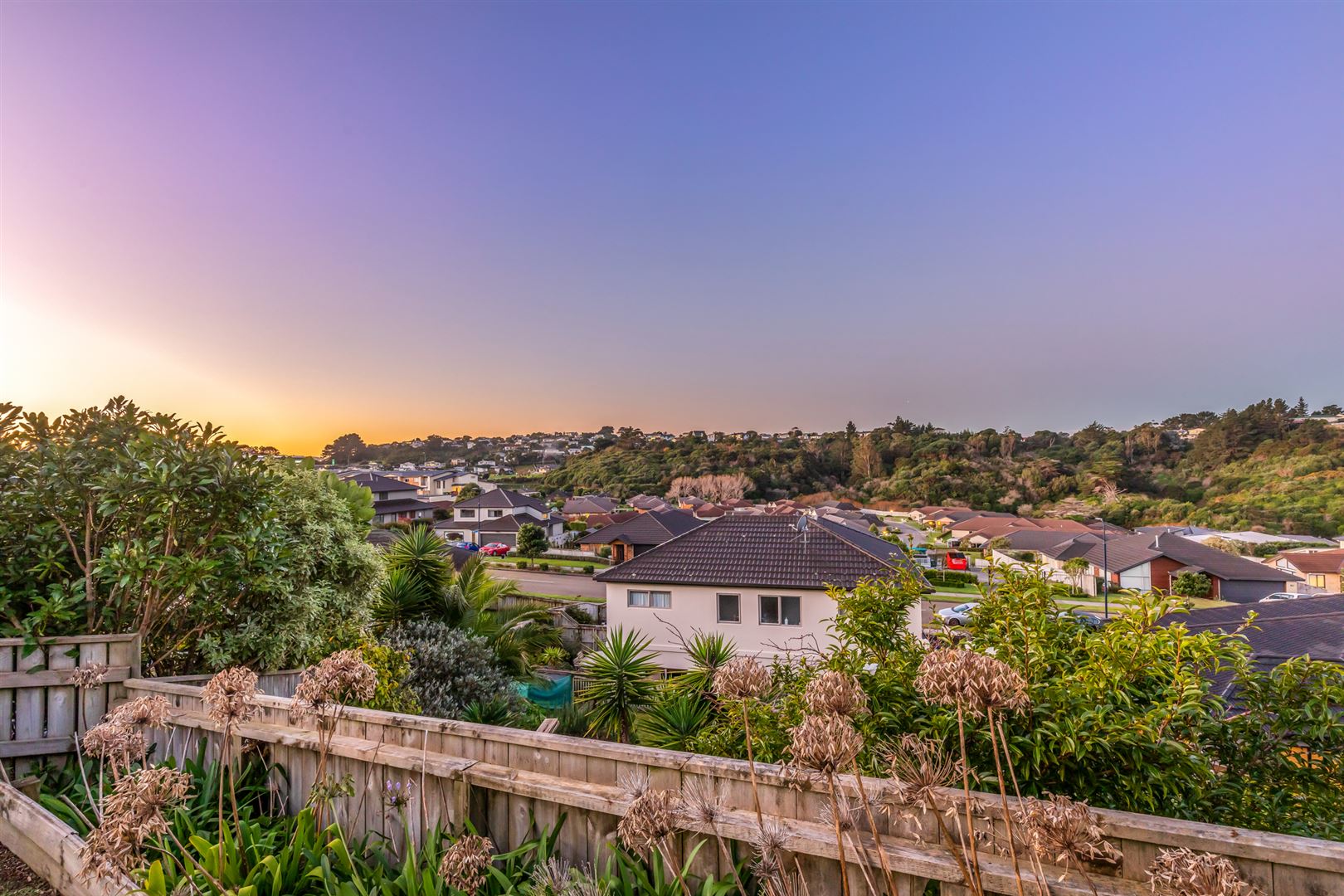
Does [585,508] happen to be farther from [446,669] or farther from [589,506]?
[446,669]

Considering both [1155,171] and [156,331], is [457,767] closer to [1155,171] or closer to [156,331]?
[156,331]

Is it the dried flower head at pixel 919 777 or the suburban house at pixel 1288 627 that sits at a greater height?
the dried flower head at pixel 919 777

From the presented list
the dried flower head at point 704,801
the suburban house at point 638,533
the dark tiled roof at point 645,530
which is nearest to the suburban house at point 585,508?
the suburban house at point 638,533

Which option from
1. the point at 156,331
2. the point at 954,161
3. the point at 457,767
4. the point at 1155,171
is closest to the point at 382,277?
the point at 156,331

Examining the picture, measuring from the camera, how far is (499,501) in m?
50.0

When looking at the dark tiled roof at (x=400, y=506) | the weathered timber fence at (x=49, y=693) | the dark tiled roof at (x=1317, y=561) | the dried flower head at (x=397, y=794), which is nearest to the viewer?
the dried flower head at (x=397, y=794)

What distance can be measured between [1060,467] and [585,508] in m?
48.6

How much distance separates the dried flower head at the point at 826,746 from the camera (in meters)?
1.63

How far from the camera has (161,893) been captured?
7.54 ft

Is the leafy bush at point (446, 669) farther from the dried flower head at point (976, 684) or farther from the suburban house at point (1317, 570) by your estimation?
the suburban house at point (1317, 570)

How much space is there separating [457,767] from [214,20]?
10.7m

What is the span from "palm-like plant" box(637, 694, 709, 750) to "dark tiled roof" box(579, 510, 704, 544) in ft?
93.2

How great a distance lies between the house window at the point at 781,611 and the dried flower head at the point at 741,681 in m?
14.7

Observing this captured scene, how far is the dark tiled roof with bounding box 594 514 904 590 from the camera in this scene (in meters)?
16.4
